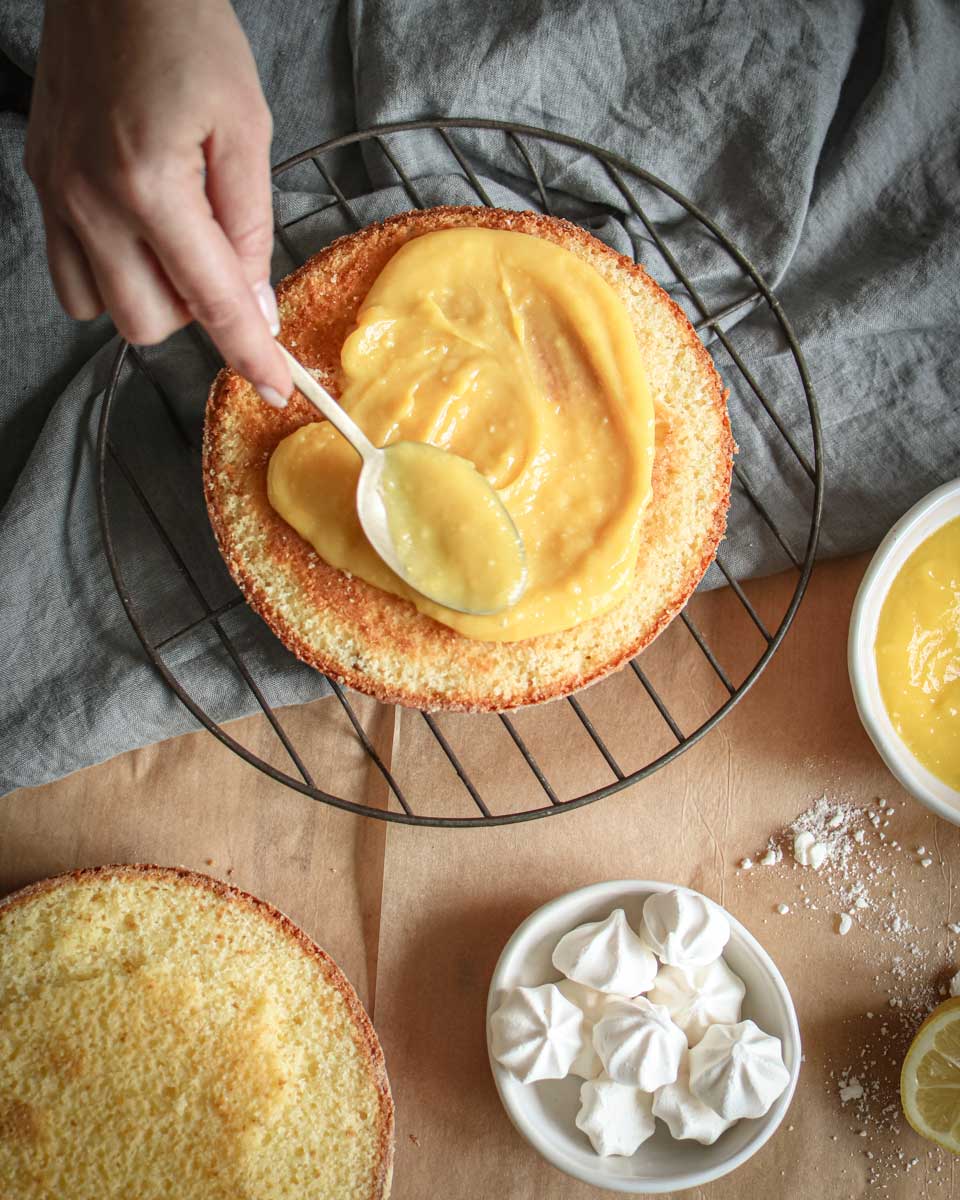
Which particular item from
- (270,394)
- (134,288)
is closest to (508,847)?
(270,394)

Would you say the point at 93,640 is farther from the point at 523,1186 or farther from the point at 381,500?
the point at 523,1186

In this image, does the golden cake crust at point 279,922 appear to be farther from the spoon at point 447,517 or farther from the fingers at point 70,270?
the fingers at point 70,270

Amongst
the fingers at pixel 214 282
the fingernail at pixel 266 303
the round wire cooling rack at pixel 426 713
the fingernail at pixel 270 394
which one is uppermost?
the fingers at pixel 214 282

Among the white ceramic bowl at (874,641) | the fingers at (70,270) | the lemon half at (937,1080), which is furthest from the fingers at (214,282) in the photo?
the lemon half at (937,1080)

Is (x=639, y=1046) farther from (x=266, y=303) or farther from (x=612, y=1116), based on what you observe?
(x=266, y=303)

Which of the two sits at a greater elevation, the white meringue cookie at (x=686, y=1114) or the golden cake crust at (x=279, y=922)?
the golden cake crust at (x=279, y=922)

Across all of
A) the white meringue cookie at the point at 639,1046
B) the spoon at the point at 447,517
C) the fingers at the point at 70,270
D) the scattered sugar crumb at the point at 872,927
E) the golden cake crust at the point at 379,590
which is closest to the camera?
the fingers at the point at 70,270

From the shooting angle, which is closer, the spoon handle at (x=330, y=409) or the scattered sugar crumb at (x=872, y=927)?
the spoon handle at (x=330, y=409)
